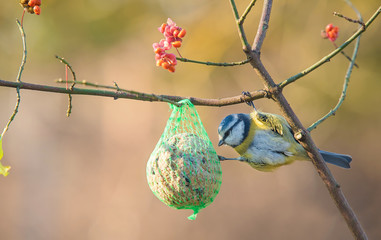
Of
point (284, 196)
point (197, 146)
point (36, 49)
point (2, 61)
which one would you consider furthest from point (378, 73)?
point (2, 61)

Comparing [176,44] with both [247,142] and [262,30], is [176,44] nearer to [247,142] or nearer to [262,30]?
[262,30]

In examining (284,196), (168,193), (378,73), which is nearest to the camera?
(168,193)

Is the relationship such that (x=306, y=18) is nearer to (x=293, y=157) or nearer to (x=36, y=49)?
(x=293, y=157)

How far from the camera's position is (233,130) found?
9.59 feet

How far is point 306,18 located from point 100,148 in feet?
14.9

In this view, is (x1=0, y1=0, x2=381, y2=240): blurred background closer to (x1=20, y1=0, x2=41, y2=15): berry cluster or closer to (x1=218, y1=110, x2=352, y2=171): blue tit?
(x1=218, y1=110, x2=352, y2=171): blue tit

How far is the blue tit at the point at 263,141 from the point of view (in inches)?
116

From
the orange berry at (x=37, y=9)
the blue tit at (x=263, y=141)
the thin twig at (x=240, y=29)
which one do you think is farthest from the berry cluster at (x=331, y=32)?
the orange berry at (x=37, y=9)

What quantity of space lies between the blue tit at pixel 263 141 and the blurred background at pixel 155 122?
11.3ft

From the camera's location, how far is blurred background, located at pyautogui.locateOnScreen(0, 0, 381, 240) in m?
6.81

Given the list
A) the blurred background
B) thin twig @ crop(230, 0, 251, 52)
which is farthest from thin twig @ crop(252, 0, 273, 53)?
the blurred background

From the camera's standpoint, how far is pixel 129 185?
843 centimetres

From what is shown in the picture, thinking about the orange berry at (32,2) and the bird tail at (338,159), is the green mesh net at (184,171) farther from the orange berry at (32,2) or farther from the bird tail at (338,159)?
the bird tail at (338,159)

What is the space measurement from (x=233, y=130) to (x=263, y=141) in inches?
8.2
